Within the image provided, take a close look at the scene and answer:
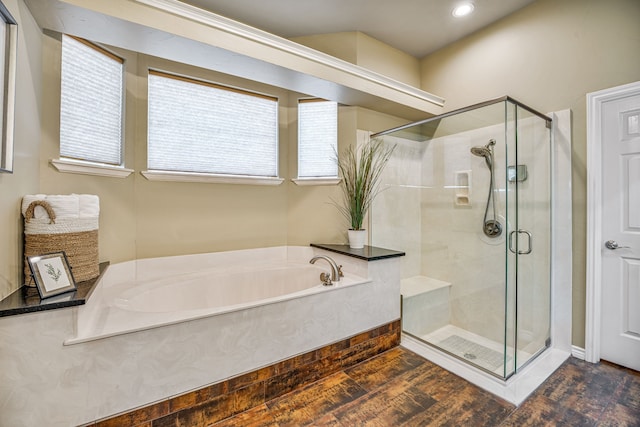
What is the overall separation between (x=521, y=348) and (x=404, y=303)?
2.73 ft

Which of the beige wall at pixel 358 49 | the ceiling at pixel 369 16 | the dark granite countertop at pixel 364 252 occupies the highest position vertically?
the ceiling at pixel 369 16

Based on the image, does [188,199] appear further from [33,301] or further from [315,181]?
[33,301]

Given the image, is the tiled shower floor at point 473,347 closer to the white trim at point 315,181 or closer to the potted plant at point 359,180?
the potted plant at point 359,180

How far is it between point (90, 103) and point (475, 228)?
3033 mm

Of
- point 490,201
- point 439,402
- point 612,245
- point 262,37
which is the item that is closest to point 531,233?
point 490,201

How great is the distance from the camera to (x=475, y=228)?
2328 millimetres

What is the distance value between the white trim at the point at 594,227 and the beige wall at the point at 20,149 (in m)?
3.43

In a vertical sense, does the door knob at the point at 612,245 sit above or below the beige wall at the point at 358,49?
below

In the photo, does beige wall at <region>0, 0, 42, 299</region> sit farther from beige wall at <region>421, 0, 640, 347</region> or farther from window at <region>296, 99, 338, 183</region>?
beige wall at <region>421, 0, 640, 347</region>

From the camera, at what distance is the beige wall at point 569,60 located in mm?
1919

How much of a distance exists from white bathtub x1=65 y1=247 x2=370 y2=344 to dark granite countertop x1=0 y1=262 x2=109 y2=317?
8 centimetres

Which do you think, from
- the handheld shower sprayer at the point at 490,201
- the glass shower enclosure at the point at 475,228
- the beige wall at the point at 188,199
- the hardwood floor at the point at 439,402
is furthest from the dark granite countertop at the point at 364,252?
the hardwood floor at the point at 439,402

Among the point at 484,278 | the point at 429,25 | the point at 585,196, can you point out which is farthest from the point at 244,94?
the point at 585,196

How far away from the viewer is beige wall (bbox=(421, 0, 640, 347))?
6.30 ft
